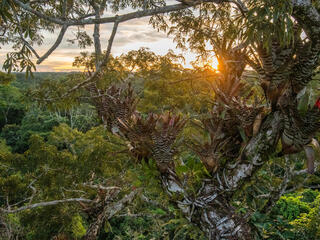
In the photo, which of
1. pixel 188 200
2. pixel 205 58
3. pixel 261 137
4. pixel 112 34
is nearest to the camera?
pixel 261 137

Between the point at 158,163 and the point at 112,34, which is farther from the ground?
the point at 112,34

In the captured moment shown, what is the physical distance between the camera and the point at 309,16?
136 cm

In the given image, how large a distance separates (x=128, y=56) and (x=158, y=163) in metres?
2.50

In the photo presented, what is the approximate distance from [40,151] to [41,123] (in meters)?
15.5

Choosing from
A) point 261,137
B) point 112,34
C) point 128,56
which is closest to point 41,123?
point 128,56

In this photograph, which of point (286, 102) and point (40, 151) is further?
point (40, 151)

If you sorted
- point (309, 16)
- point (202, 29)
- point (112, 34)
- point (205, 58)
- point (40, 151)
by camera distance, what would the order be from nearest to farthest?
point (309, 16) < point (112, 34) < point (202, 29) < point (205, 58) < point (40, 151)

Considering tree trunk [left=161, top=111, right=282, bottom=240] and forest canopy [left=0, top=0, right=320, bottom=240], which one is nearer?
forest canopy [left=0, top=0, right=320, bottom=240]

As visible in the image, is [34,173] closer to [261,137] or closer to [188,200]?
[188,200]

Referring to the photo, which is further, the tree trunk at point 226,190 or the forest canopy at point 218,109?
the tree trunk at point 226,190

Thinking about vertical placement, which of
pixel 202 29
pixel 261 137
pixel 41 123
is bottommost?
pixel 41 123

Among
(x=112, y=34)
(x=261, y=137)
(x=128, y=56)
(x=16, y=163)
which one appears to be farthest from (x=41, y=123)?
(x=261, y=137)

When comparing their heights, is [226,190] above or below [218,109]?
below

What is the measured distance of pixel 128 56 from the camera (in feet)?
13.0
